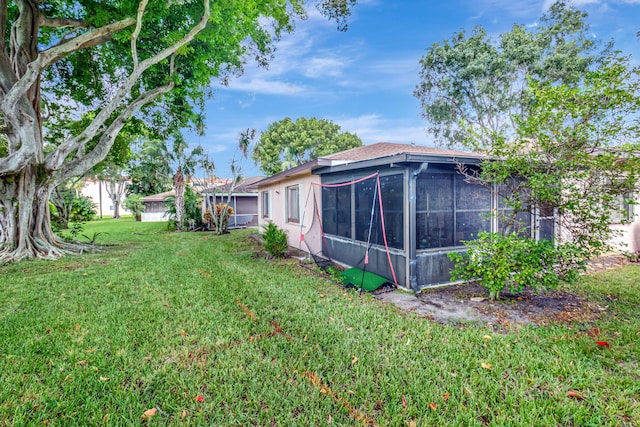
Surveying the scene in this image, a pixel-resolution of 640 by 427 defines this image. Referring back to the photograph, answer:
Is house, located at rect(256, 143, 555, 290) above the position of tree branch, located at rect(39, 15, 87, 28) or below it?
below

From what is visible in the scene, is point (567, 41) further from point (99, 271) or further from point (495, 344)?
point (99, 271)

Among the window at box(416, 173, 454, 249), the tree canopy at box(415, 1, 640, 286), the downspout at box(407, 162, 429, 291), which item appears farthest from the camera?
the window at box(416, 173, 454, 249)

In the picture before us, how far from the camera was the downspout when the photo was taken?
4904 mm

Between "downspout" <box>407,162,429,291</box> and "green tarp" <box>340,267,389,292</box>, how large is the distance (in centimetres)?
50

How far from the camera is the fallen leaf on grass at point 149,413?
214 centimetres

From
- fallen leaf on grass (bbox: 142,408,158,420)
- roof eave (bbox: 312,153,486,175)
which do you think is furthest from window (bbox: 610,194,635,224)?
fallen leaf on grass (bbox: 142,408,158,420)

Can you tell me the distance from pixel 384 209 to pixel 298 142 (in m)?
22.9

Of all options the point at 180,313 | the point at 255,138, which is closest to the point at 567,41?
the point at 255,138

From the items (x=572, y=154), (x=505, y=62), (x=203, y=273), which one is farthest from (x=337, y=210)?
(x=505, y=62)

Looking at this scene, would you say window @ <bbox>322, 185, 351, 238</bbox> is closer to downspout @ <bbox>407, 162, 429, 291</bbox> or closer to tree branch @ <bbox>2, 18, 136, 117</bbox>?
downspout @ <bbox>407, 162, 429, 291</bbox>

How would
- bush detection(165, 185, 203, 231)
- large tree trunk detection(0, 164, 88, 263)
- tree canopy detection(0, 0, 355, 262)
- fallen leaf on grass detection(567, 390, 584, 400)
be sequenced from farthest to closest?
bush detection(165, 185, 203, 231) → large tree trunk detection(0, 164, 88, 263) → tree canopy detection(0, 0, 355, 262) → fallen leaf on grass detection(567, 390, 584, 400)

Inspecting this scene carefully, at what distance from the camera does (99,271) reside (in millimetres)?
6797

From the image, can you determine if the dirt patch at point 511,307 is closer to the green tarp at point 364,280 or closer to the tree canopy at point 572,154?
the tree canopy at point 572,154

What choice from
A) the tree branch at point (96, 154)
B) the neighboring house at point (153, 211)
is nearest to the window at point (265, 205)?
the tree branch at point (96, 154)
